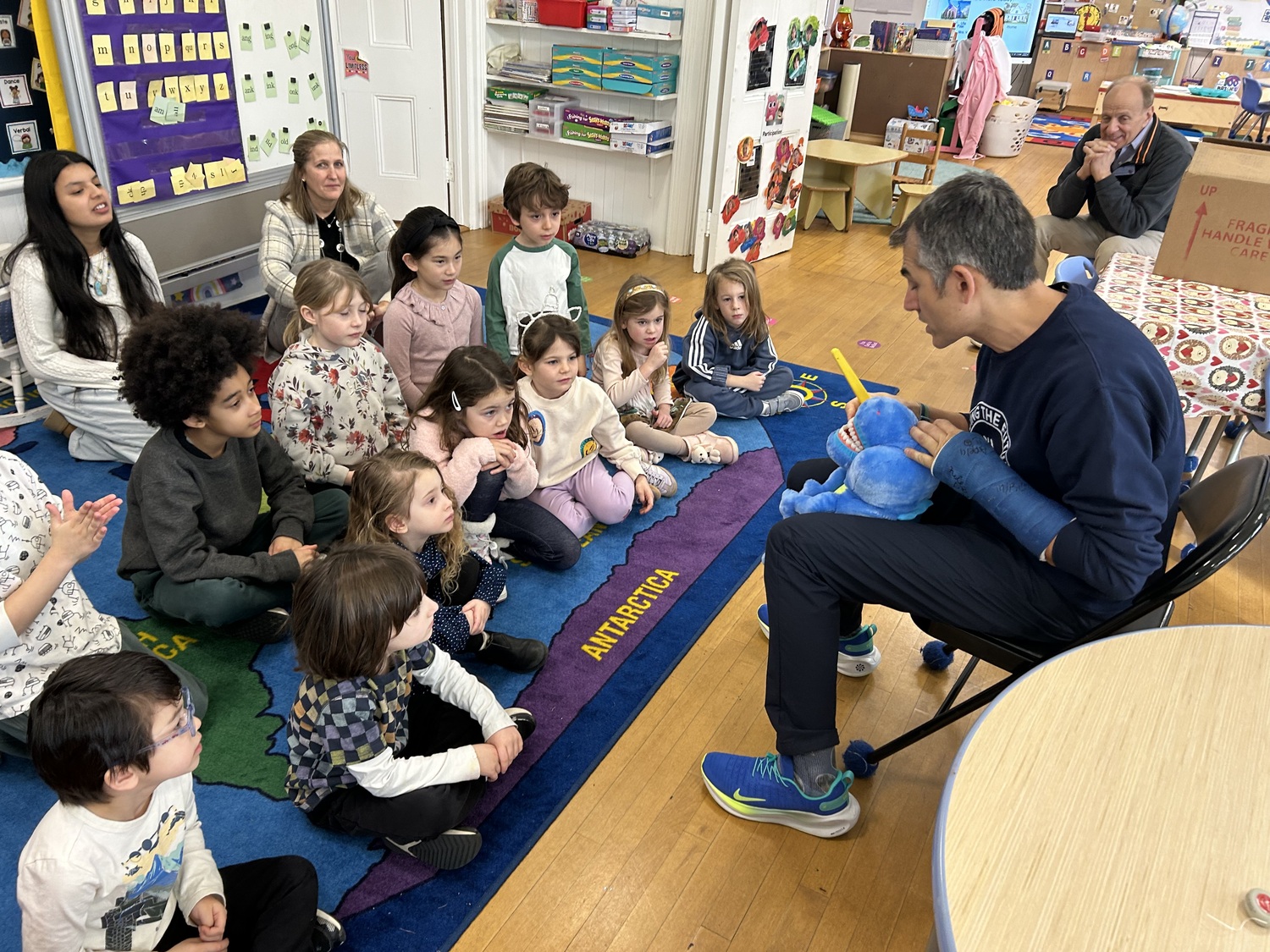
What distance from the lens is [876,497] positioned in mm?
1813

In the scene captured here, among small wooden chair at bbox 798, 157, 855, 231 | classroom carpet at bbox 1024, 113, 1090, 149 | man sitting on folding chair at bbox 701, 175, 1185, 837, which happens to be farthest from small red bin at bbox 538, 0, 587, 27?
classroom carpet at bbox 1024, 113, 1090, 149

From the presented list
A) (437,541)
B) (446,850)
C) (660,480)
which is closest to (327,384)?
(437,541)

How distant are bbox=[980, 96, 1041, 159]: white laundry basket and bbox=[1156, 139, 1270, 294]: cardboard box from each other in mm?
6807

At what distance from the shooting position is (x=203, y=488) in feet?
7.06

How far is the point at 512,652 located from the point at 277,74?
10.5 feet

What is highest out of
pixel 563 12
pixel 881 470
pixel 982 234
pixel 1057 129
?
pixel 563 12

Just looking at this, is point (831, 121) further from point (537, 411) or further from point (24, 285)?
point (24, 285)

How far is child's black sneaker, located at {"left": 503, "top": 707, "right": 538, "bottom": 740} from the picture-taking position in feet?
6.56

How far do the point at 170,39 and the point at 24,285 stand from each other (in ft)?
4.30

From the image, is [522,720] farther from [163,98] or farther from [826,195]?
[826,195]

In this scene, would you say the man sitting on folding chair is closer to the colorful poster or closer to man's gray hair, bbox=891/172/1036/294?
man's gray hair, bbox=891/172/1036/294

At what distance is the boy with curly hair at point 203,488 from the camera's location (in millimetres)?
2035

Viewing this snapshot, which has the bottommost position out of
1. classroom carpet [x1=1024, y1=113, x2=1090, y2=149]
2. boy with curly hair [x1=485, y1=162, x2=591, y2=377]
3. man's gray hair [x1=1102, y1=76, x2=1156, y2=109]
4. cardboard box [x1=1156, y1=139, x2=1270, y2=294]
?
classroom carpet [x1=1024, y1=113, x2=1090, y2=149]

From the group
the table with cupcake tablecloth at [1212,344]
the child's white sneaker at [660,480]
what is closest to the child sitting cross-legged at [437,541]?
the child's white sneaker at [660,480]
